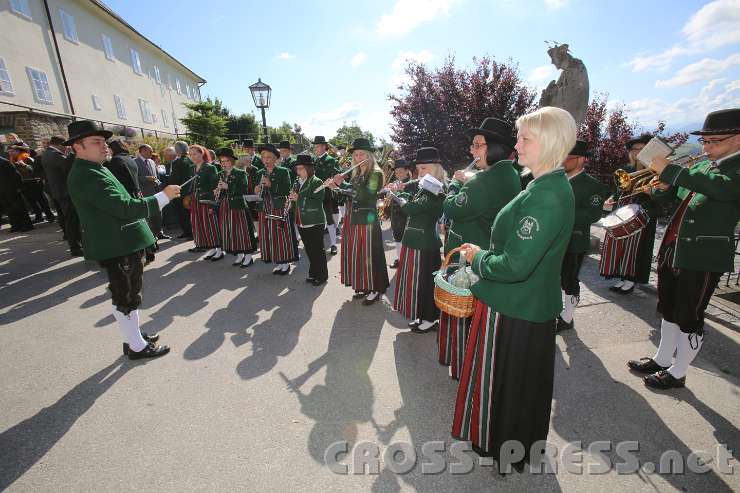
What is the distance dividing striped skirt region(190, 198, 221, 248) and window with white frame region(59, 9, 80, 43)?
760 inches

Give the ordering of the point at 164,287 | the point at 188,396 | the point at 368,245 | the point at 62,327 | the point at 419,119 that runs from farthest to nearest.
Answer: the point at 419,119 < the point at 164,287 < the point at 368,245 < the point at 62,327 < the point at 188,396

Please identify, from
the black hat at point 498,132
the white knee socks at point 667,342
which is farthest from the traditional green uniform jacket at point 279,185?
the white knee socks at point 667,342

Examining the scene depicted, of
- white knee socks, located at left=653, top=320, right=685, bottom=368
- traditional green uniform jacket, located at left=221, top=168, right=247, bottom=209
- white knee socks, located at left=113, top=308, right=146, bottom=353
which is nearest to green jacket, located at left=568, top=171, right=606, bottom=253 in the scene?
white knee socks, located at left=653, top=320, right=685, bottom=368

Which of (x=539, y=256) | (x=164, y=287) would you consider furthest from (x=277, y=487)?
(x=164, y=287)

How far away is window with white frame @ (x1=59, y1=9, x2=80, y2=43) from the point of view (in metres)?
17.9

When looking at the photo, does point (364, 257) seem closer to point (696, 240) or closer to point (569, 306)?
point (569, 306)

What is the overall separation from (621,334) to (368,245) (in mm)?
3207

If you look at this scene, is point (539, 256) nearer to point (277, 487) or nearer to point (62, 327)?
point (277, 487)

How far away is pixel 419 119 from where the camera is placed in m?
11.0

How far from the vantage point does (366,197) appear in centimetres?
466

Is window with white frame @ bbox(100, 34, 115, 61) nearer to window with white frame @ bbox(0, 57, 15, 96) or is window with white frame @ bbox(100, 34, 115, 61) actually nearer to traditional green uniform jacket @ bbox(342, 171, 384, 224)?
window with white frame @ bbox(0, 57, 15, 96)

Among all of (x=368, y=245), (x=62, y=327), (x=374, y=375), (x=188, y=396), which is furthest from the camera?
(x=368, y=245)

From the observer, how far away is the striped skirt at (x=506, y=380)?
1921 millimetres

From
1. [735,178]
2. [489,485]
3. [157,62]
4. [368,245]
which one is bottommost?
[489,485]
